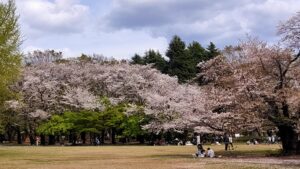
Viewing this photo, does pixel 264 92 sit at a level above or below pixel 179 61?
below

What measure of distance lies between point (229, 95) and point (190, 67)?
5179cm

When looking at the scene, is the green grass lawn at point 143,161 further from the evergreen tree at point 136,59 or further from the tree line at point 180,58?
the evergreen tree at point 136,59

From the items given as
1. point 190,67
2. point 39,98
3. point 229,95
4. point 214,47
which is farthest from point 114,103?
point 229,95

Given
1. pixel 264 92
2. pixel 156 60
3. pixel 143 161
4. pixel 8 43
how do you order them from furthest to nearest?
pixel 156 60 < pixel 8 43 < pixel 264 92 < pixel 143 161

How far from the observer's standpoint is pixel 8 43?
36125 millimetres

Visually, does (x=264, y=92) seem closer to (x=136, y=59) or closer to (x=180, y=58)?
(x=180, y=58)

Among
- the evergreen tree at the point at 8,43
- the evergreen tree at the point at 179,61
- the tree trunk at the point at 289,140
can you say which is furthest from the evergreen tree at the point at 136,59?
the tree trunk at the point at 289,140

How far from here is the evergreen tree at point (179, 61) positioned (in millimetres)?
85250

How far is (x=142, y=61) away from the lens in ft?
300

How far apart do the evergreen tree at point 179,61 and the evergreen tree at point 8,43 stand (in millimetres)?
49472

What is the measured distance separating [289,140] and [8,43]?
70.9ft

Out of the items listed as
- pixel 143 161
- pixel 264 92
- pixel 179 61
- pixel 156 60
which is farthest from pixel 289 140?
pixel 156 60

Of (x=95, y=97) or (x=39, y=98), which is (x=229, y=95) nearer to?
(x=95, y=97)

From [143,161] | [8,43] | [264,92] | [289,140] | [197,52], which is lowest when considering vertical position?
[143,161]
